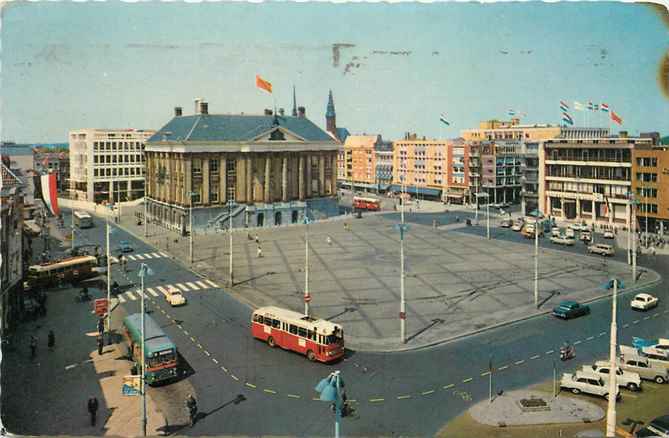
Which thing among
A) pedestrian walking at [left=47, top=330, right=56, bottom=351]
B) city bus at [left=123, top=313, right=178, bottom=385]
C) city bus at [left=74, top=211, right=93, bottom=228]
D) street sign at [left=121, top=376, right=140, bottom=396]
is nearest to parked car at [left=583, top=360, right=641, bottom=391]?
city bus at [left=123, top=313, right=178, bottom=385]

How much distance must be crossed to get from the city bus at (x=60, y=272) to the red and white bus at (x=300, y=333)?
27092mm

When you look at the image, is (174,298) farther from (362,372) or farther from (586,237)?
(586,237)

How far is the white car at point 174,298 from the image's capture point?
5172 centimetres

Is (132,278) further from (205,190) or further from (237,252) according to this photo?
(205,190)

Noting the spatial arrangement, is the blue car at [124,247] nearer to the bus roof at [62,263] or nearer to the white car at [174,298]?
the bus roof at [62,263]

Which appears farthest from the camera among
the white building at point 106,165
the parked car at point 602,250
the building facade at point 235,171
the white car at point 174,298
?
the white building at point 106,165

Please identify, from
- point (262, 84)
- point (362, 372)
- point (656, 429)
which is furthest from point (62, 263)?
point (656, 429)

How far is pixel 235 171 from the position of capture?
335 feet

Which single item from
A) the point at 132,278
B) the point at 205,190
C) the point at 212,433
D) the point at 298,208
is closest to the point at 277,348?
the point at 212,433

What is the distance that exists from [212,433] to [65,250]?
57.7 m

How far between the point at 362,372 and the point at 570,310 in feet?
69.5

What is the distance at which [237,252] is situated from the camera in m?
78.4

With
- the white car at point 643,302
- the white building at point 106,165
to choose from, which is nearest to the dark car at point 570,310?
the white car at point 643,302

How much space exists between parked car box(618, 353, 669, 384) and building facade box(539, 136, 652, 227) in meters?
63.6
